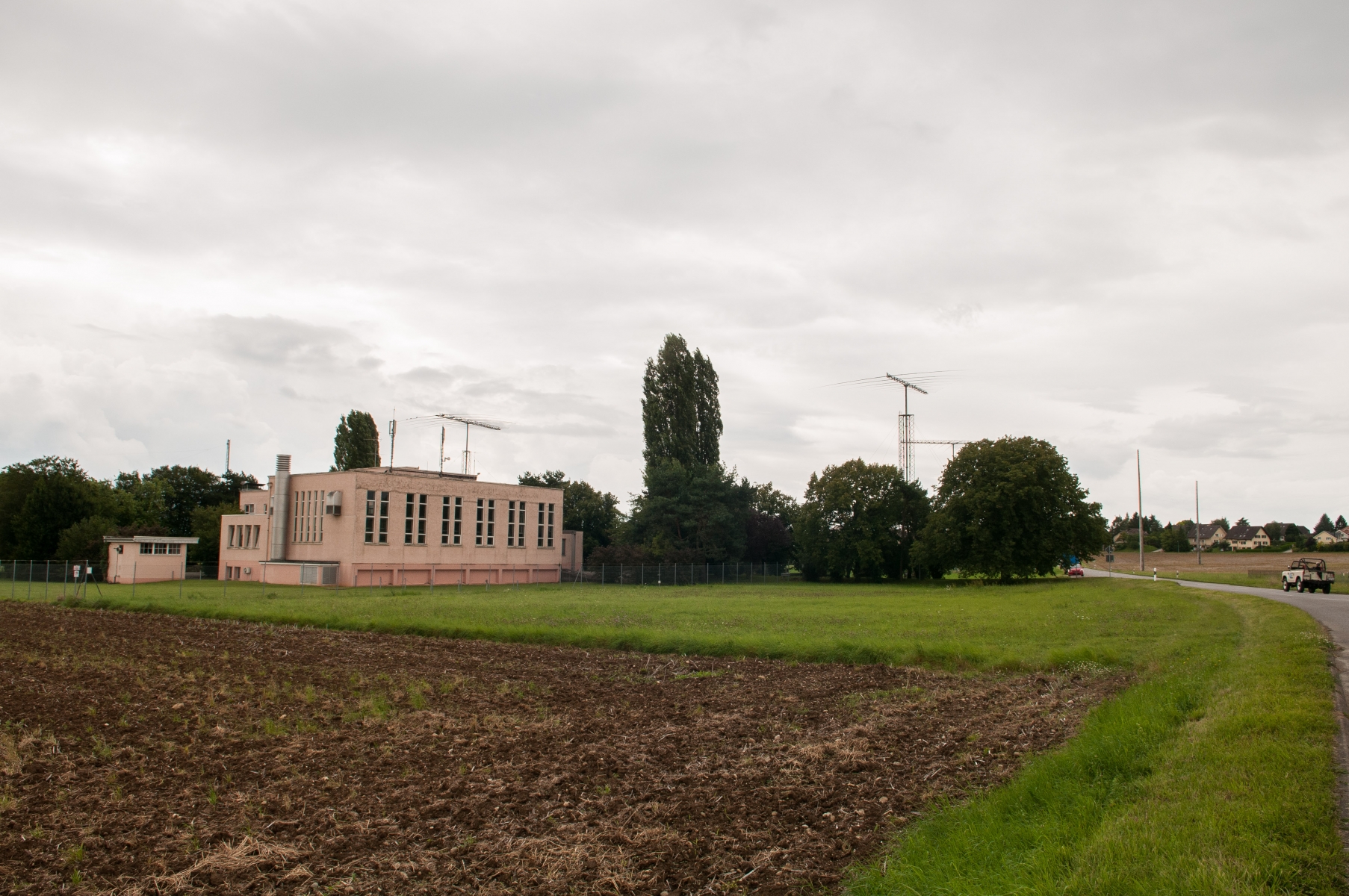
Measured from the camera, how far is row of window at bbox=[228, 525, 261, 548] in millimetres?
69812

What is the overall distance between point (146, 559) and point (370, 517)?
1636 centimetres

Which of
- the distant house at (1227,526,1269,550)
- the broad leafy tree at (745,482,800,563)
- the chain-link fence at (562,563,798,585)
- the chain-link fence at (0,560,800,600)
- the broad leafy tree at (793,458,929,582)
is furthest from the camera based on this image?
the distant house at (1227,526,1269,550)

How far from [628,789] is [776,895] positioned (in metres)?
3.37

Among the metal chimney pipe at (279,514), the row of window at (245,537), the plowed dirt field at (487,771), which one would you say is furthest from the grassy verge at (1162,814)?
the row of window at (245,537)

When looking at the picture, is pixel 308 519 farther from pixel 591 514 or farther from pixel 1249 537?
pixel 1249 537

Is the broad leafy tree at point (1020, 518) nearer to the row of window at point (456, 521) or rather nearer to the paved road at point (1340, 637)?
the paved road at point (1340, 637)

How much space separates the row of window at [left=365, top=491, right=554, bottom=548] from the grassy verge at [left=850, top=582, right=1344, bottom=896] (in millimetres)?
59796

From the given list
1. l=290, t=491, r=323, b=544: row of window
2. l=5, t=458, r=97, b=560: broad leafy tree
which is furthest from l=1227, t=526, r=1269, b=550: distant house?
l=5, t=458, r=97, b=560: broad leafy tree

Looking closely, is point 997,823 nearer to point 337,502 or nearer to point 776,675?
point 776,675

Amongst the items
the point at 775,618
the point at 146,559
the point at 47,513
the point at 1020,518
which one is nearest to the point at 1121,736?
the point at 775,618

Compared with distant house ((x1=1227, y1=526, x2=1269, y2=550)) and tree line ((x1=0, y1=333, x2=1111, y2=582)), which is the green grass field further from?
distant house ((x1=1227, y1=526, x2=1269, y2=550))

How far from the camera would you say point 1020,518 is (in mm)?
69188

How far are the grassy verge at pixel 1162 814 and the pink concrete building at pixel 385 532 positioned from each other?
5969 centimetres

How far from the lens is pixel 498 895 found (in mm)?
6836
